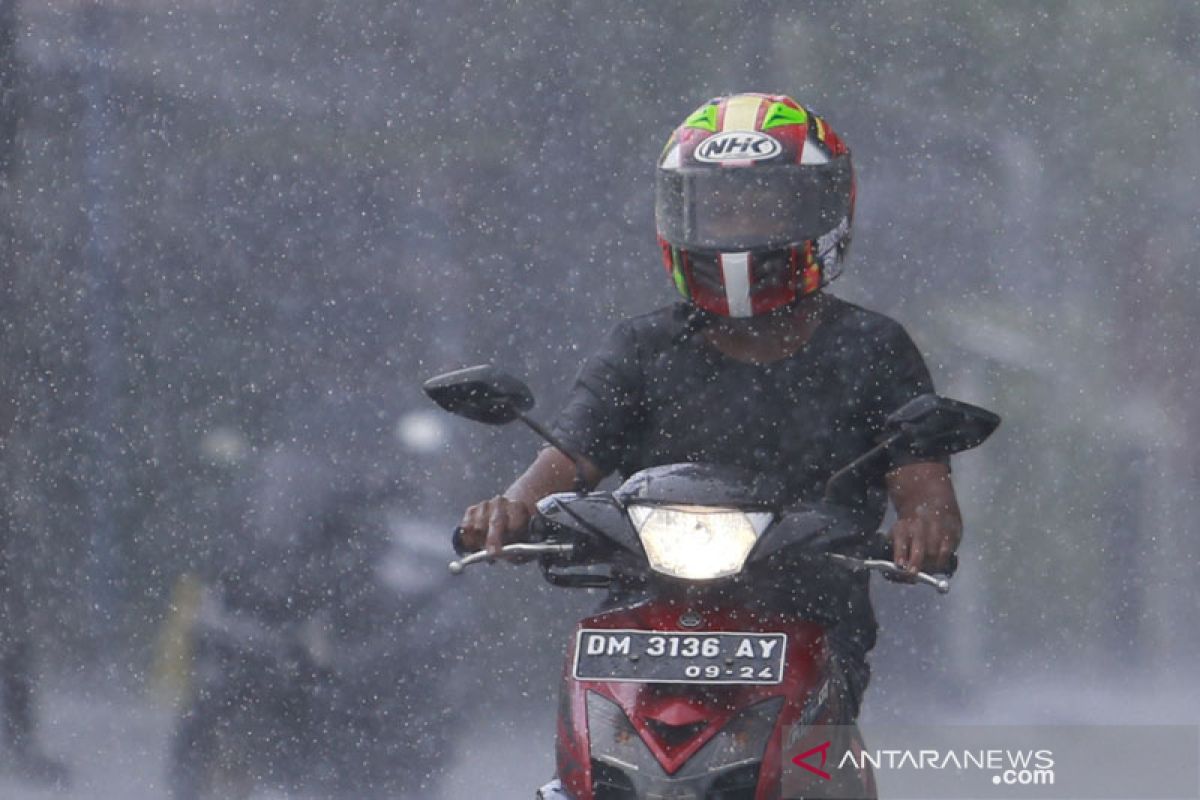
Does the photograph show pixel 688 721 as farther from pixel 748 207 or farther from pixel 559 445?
pixel 748 207

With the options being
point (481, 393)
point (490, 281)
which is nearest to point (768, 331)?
point (481, 393)

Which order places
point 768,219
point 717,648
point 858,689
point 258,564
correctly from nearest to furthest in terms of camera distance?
point 717,648, point 858,689, point 768,219, point 258,564

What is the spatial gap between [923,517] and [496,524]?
0.78 m

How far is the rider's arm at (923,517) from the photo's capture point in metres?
4.25

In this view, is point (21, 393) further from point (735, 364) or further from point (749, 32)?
point (735, 364)

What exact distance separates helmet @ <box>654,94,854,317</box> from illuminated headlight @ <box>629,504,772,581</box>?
1.06 meters

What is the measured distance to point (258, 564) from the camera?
9.15m

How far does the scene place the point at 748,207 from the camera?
508 cm

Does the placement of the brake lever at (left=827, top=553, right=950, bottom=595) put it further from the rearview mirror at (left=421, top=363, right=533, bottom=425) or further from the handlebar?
the rearview mirror at (left=421, top=363, right=533, bottom=425)

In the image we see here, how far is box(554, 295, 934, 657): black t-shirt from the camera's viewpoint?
196 inches

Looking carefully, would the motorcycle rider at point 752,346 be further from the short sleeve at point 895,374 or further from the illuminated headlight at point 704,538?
the illuminated headlight at point 704,538

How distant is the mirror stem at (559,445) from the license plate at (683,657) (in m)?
0.41

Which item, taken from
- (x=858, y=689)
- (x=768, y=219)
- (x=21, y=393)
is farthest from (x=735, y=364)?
(x=21, y=393)

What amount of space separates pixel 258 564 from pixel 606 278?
173 centimetres
